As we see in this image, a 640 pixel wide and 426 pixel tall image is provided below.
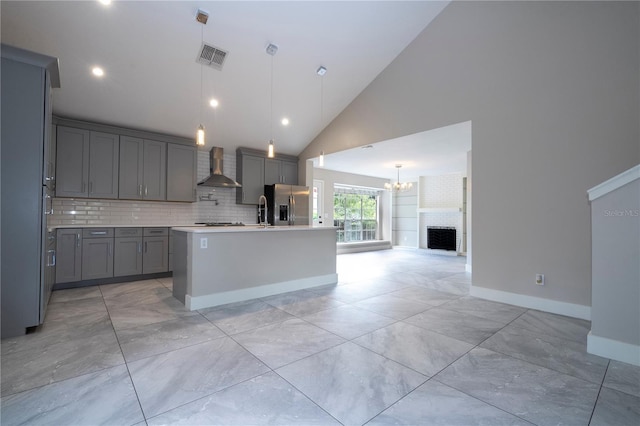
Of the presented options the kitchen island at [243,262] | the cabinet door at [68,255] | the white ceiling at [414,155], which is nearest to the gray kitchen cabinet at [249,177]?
the white ceiling at [414,155]

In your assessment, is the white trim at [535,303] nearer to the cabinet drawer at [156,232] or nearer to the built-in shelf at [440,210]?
the cabinet drawer at [156,232]

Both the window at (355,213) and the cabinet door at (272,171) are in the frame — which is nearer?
the cabinet door at (272,171)

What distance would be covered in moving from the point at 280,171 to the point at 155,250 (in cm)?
314

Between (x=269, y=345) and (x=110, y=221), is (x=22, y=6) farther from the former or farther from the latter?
(x=269, y=345)

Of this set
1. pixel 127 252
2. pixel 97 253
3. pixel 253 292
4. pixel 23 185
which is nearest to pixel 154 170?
pixel 127 252

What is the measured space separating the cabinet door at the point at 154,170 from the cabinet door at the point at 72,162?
828 millimetres

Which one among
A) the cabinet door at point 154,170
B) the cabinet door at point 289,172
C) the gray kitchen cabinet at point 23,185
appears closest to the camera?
the gray kitchen cabinet at point 23,185

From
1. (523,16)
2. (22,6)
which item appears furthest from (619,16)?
(22,6)

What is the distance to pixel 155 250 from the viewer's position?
5.04m

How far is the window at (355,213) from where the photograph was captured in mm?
9438

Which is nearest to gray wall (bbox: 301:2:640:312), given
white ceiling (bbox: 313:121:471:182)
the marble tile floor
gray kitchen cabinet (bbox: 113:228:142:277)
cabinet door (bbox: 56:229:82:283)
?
white ceiling (bbox: 313:121:471:182)

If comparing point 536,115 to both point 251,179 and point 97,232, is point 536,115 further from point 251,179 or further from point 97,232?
point 97,232

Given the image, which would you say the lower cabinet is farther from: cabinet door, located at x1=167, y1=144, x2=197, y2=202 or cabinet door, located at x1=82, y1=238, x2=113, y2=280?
cabinet door, located at x1=167, y1=144, x2=197, y2=202

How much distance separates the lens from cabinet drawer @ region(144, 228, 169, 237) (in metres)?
4.96
